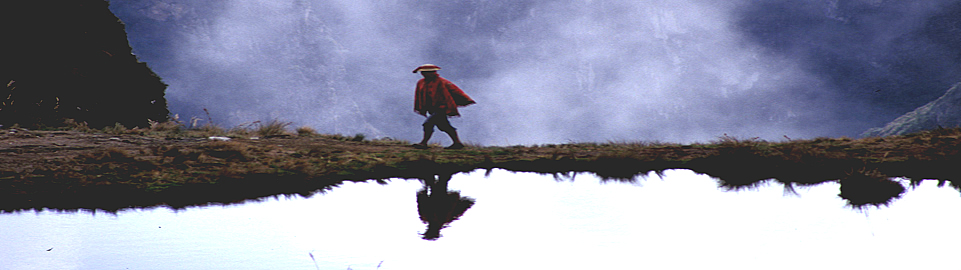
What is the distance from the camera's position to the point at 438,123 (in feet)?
39.2

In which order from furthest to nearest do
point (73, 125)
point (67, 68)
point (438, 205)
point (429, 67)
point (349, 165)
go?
point (67, 68)
point (73, 125)
point (429, 67)
point (349, 165)
point (438, 205)

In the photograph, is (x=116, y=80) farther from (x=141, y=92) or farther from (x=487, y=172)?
(x=487, y=172)

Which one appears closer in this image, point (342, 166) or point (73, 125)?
point (342, 166)

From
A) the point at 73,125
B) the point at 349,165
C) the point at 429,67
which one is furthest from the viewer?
the point at 73,125

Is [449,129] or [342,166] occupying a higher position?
[449,129]

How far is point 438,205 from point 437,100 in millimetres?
5630

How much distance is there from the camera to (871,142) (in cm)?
1068

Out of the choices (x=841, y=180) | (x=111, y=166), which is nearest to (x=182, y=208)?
(x=111, y=166)

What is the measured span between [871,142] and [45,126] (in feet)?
42.1

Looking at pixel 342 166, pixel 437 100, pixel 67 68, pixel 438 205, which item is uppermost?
pixel 67 68

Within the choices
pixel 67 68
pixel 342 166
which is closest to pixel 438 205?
pixel 342 166

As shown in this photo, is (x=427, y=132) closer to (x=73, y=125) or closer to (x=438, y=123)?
(x=438, y=123)

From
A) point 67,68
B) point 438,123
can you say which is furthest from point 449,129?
point 67,68

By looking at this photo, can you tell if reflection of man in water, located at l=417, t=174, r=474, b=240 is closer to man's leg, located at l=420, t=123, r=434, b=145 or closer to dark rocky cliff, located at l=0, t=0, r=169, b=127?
man's leg, located at l=420, t=123, r=434, b=145
